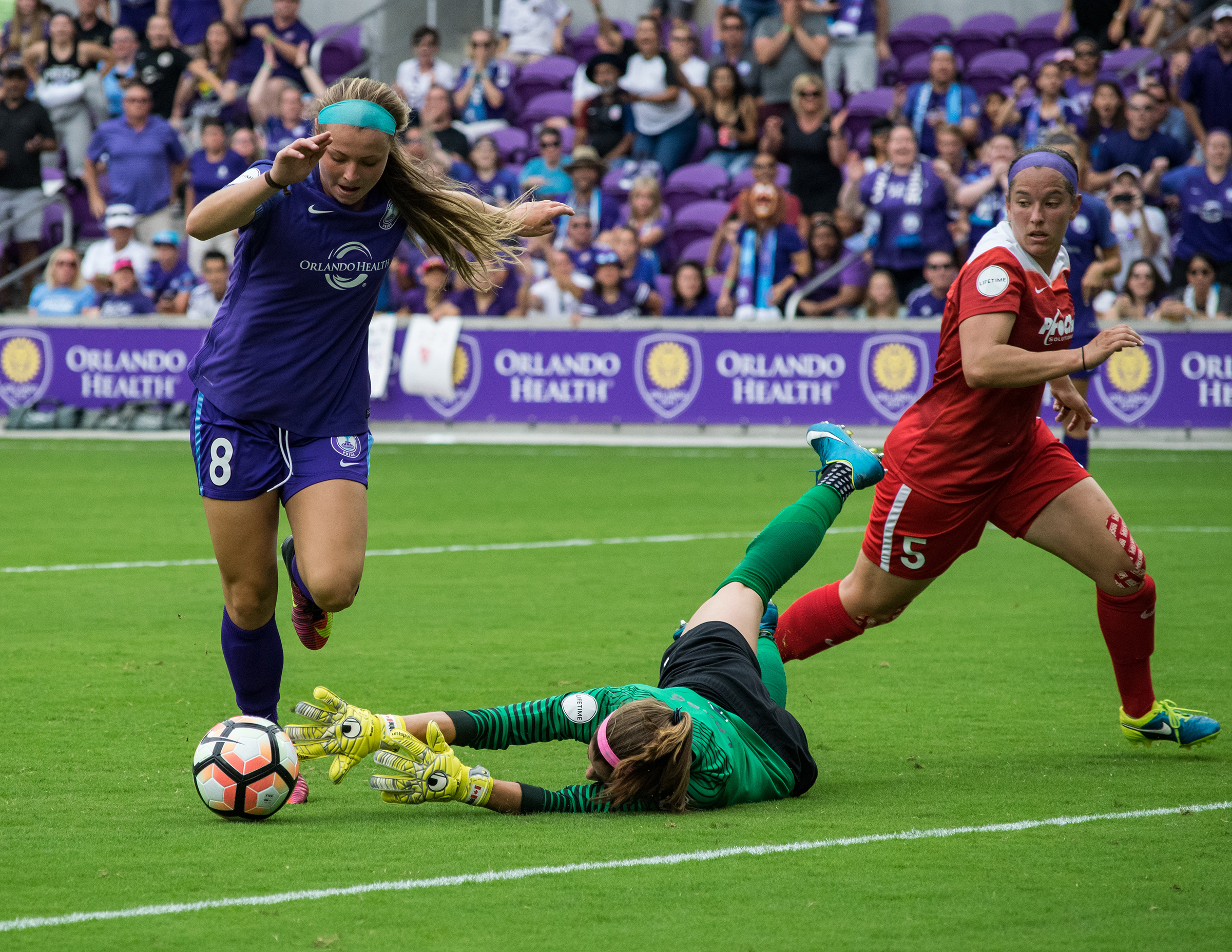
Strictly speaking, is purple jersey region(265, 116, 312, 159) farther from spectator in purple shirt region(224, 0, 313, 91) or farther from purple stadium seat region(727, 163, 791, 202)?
purple stadium seat region(727, 163, 791, 202)

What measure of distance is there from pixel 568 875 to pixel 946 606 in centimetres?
481

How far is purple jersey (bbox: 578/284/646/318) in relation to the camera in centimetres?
1689

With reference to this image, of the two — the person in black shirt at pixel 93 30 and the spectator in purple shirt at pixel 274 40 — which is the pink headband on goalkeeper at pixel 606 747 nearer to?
the spectator in purple shirt at pixel 274 40

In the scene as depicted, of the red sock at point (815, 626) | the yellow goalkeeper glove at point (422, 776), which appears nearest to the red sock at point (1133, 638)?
the red sock at point (815, 626)

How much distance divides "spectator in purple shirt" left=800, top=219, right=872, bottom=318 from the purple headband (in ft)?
38.1

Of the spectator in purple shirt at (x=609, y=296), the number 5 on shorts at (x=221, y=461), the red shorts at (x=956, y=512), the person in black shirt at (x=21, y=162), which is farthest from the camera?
the person in black shirt at (x=21, y=162)

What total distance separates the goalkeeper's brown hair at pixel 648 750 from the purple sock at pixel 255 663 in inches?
44.5

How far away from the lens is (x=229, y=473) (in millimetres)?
4754

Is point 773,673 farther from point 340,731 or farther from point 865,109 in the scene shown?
point 865,109

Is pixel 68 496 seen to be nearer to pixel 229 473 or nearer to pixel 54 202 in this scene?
pixel 229 473

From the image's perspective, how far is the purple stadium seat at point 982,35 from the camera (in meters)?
20.5

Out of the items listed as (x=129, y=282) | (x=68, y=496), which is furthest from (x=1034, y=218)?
(x=129, y=282)

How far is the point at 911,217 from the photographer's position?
16.3 m

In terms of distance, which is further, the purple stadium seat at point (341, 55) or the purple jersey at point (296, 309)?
the purple stadium seat at point (341, 55)
